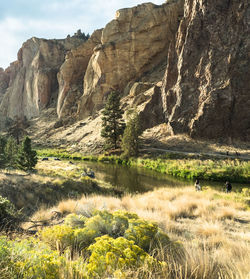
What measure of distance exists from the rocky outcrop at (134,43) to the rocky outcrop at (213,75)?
16.3 metres

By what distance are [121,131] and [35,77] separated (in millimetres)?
71011

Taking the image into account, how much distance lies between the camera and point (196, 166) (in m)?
25.1

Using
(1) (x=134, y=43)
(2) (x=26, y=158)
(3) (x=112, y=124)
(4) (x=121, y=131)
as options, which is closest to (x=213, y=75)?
(4) (x=121, y=131)

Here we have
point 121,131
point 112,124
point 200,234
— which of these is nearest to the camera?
point 200,234

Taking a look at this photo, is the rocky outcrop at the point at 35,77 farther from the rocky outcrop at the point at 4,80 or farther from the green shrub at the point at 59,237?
the green shrub at the point at 59,237

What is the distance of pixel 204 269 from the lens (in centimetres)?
292

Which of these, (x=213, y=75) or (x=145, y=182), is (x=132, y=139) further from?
(x=213, y=75)

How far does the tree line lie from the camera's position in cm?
3428

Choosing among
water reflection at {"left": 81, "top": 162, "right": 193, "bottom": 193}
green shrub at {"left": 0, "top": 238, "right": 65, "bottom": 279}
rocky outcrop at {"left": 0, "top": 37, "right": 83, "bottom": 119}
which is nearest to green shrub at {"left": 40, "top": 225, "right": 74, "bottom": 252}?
green shrub at {"left": 0, "top": 238, "right": 65, "bottom": 279}

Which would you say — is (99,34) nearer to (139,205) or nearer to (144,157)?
(144,157)

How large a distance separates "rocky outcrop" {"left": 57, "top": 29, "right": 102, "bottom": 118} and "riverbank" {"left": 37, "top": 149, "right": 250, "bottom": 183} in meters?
46.2

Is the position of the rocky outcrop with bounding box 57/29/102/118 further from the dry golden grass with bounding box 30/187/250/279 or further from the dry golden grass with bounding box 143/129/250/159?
the dry golden grass with bounding box 30/187/250/279

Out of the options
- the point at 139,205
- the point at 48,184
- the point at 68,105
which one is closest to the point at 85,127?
the point at 68,105

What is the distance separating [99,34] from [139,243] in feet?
270
